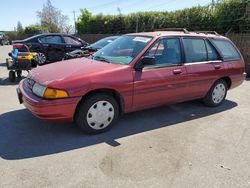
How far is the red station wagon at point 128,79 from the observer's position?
4086 millimetres

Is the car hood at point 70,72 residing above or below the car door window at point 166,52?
below

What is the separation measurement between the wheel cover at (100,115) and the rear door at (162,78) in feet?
1.64

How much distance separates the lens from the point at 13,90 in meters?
7.25

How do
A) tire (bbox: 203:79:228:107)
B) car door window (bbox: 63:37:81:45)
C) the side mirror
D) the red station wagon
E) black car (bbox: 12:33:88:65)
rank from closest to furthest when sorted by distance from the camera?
1. the red station wagon
2. the side mirror
3. tire (bbox: 203:79:228:107)
4. black car (bbox: 12:33:88:65)
5. car door window (bbox: 63:37:81:45)

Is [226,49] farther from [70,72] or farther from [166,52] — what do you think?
[70,72]

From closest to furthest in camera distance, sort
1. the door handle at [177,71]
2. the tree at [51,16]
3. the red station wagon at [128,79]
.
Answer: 1. the red station wagon at [128,79]
2. the door handle at [177,71]
3. the tree at [51,16]

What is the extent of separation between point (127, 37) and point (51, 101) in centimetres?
233

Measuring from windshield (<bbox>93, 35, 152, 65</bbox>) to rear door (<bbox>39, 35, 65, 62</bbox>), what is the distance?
24.1 feet

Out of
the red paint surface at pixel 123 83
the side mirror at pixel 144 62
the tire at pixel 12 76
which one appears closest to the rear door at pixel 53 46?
the tire at pixel 12 76

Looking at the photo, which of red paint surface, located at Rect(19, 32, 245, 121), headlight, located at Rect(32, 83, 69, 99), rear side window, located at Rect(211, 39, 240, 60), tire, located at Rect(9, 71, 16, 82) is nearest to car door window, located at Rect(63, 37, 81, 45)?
tire, located at Rect(9, 71, 16, 82)

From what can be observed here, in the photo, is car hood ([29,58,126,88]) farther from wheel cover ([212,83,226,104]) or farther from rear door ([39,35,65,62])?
rear door ([39,35,65,62])

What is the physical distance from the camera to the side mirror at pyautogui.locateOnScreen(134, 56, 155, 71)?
455 cm

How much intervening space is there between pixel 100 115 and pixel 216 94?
2999mm

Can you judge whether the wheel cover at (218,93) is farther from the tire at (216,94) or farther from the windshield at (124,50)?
the windshield at (124,50)
